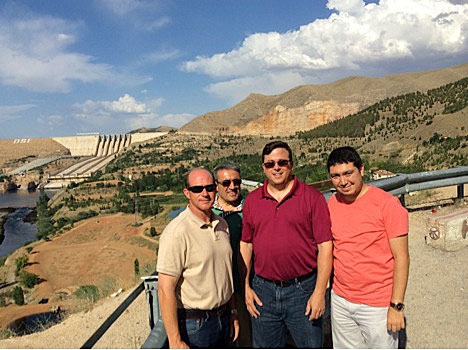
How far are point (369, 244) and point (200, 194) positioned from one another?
4.49 feet

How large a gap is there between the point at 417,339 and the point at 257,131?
10132 centimetres

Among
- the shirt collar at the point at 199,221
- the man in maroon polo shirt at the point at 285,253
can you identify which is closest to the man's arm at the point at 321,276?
the man in maroon polo shirt at the point at 285,253

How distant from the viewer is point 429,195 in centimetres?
841

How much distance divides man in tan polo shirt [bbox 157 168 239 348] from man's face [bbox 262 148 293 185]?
1.61ft

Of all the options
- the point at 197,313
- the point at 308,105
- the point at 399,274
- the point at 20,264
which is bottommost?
the point at 20,264

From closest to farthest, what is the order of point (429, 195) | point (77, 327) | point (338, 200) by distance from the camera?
1. point (338, 200)
2. point (77, 327)
3. point (429, 195)

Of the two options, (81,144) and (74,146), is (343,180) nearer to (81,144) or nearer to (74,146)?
(81,144)

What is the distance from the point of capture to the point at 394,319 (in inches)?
101

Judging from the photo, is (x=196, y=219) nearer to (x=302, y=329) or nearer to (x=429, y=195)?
(x=302, y=329)

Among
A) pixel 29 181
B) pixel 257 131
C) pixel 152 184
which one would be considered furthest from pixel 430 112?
pixel 29 181

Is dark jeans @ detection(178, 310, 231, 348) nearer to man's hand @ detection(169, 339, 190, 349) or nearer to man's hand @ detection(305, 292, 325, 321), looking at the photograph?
man's hand @ detection(169, 339, 190, 349)

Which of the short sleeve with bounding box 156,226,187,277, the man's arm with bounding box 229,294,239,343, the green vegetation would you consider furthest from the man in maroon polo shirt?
the green vegetation

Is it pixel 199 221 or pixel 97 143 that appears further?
pixel 97 143

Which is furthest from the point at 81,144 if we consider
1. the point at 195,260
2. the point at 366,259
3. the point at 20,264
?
the point at 366,259
